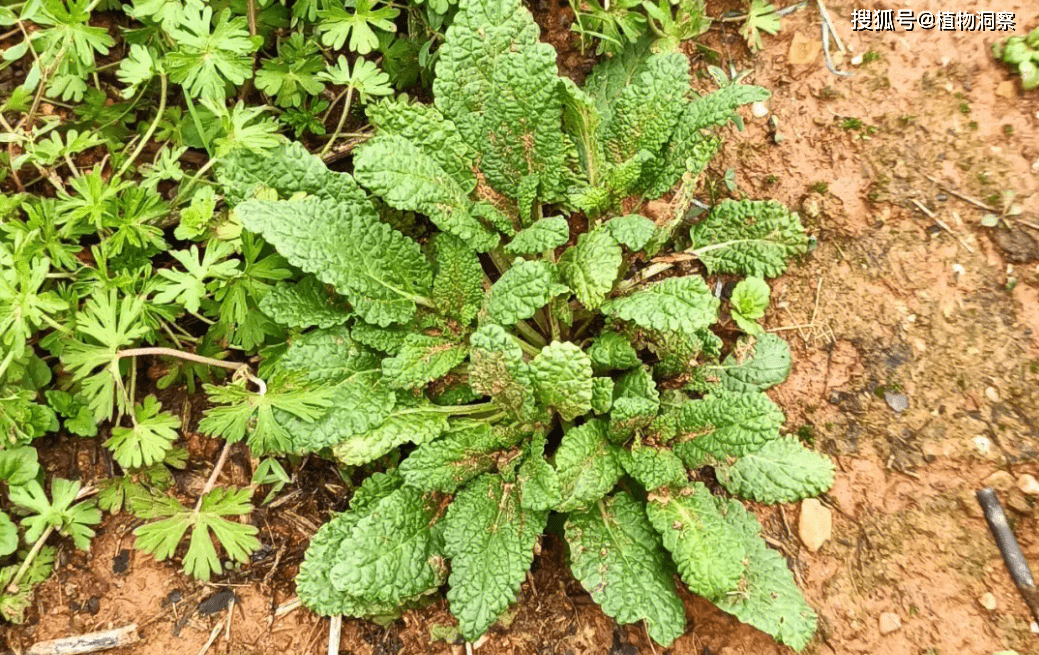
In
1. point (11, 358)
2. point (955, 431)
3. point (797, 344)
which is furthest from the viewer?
point (797, 344)

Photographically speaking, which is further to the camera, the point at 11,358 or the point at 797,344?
the point at 797,344

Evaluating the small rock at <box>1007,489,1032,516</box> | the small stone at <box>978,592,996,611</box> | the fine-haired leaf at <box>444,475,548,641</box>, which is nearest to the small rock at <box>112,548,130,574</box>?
the fine-haired leaf at <box>444,475,548,641</box>

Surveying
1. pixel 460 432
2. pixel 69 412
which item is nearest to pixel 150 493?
pixel 69 412

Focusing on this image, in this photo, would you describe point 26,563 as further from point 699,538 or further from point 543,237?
point 699,538

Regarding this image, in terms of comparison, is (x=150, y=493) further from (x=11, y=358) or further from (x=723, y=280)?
(x=723, y=280)

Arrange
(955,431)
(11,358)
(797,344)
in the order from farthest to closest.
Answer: (797,344), (955,431), (11,358)

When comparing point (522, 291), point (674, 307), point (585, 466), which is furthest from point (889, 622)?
point (522, 291)

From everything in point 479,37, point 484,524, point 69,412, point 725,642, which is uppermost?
point 479,37
